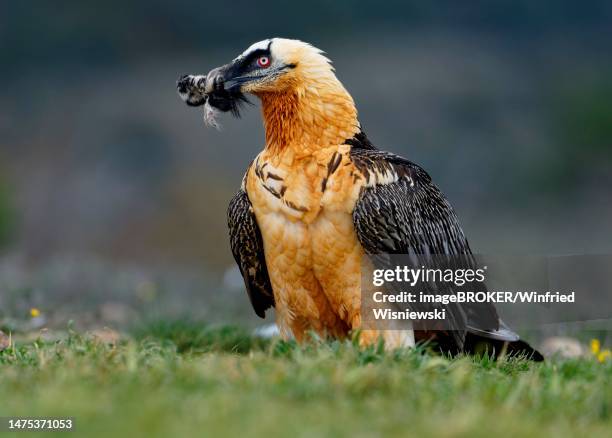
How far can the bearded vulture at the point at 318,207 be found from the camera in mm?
6512

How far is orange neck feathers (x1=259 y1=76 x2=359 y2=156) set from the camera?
6785 mm

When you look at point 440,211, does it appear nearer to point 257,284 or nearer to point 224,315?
point 257,284

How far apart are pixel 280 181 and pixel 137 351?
5.02 ft

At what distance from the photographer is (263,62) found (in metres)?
6.91

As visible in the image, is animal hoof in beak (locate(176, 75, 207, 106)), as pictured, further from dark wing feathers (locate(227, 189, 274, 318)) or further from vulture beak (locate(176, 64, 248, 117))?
dark wing feathers (locate(227, 189, 274, 318))

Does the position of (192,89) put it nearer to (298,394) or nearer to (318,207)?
(318,207)

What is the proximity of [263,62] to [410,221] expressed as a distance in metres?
1.41

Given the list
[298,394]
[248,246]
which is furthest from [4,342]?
[298,394]

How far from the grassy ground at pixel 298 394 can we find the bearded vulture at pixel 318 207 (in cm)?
79

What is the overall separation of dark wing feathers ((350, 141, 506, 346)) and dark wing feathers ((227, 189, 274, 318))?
0.76 meters

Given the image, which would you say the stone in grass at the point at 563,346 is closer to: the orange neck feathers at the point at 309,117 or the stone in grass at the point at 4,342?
the orange neck feathers at the point at 309,117

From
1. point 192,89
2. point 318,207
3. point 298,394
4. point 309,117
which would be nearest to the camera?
point 298,394

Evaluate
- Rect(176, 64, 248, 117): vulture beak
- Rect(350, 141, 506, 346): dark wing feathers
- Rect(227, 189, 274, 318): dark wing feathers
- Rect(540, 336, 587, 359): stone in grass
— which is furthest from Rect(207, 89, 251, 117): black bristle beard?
Rect(540, 336, 587, 359): stone in grass

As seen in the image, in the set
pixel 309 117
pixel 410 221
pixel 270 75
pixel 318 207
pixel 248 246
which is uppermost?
pixel 270 75
